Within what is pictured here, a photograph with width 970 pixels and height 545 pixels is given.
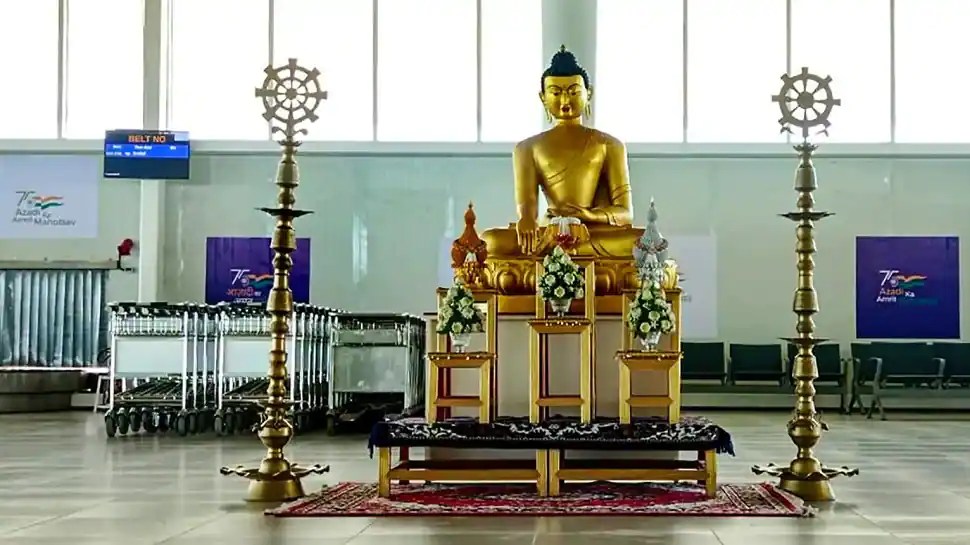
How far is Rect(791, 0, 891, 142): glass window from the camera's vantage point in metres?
14.1

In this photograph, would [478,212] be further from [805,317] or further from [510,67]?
[805,317]

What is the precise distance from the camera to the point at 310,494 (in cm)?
536

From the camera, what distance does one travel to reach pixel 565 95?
701cm

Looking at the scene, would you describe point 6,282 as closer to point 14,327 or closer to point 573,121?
point 14,327

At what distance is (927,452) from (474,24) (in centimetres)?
867

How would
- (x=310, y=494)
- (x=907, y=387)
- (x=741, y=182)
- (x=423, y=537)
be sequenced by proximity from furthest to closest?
(x=741, y=182), (x=907, y=387), (x=310, y=494), (x=423, y=537)

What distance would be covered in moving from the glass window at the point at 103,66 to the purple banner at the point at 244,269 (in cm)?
210

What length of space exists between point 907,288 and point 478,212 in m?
5.44

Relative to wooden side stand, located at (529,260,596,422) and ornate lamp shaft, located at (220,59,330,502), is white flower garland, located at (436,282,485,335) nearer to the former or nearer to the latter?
wooden side stand, located at (529,260,596,422)

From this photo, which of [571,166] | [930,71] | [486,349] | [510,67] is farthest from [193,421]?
[930,71]

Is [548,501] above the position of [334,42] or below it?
below

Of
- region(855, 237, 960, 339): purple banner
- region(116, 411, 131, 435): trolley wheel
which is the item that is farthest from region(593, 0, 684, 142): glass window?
region(116, 411, 131, 435): trolley wheel

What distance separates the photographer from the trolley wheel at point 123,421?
9141 millimetres

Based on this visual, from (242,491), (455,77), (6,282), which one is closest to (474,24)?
(455,77)
